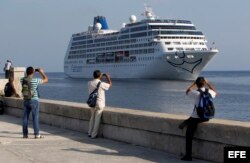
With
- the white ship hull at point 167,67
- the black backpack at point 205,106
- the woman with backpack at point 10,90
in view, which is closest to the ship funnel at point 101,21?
the white ship hull at point 167,67

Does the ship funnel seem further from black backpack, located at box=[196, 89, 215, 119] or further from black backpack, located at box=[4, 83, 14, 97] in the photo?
black backpack, located at box=[196, 89, 215, 119]

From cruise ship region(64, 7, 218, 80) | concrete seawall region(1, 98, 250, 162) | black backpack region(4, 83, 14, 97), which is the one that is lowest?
concrete seawall region(1, 98, 250, 162)

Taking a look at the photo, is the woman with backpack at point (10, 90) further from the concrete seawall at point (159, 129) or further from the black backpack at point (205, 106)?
the black backpack at point (205, 106)

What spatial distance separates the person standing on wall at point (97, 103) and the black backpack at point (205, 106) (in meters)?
2.39

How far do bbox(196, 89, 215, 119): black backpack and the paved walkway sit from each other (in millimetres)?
695

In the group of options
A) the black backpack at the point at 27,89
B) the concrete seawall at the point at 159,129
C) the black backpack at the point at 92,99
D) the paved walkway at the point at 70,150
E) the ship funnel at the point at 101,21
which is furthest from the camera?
the ship funnel at the point at 101,21

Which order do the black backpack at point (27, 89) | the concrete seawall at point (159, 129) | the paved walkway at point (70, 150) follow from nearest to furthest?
the concrete seawall at point (159, 129) < the paved walkway at point (70, 150) < the black backpack at point (27, 89)

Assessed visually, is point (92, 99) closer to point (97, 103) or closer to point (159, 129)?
point (97, 103)

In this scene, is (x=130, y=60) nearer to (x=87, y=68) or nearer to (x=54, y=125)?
(x=87, y=68)

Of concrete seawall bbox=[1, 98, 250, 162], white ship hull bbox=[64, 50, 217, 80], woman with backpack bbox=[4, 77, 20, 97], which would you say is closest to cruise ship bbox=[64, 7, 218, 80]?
white ship hull bbox=[64, 50, 217, 80]

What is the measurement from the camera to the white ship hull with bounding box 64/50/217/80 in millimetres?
76438

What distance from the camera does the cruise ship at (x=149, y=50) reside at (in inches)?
3051

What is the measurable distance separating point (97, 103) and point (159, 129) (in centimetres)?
160

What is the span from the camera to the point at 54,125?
10945mm
